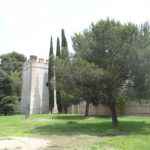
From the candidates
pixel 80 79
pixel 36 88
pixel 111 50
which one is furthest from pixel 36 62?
pixel 80 79

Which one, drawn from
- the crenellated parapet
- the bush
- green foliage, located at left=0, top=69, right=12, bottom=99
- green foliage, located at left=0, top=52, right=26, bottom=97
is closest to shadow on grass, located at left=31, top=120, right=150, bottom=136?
the bush

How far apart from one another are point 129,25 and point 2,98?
24.5 metres

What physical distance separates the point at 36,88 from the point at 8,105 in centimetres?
387

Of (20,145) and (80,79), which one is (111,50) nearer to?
(80,79)

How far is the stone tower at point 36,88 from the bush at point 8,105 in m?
1.37

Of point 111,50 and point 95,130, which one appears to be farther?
point 111,50

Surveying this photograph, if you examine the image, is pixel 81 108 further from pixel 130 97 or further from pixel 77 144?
pixel 77 144

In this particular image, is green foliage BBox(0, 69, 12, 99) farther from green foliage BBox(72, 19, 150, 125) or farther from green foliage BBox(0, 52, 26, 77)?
green foliage BBox(72, 19, 150, 125)

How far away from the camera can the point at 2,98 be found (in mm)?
38469

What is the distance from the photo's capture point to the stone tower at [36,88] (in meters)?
37.4

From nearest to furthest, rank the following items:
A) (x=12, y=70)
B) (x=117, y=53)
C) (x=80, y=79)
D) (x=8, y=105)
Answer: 1. (x=80, y=79)
2. (x=117, y=53)
3. (x=8, y=105)
4. (x=12, y=70)

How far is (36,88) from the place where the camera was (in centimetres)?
3772

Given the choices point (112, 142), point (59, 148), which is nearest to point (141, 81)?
point (112, 142)

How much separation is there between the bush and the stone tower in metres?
1.37
